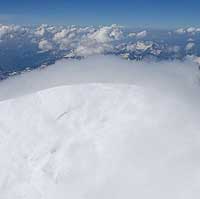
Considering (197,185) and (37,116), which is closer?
(197,185)

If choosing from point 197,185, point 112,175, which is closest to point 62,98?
point 112,175

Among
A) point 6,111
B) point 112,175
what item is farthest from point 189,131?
point 6,111

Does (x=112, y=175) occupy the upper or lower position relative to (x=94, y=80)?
lower

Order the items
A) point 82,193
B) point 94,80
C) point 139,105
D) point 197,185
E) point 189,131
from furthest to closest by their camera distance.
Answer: point 94,80
point 139,105
point 189,131
point 82,193
point 197,185

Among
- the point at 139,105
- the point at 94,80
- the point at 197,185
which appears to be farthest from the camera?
the point at 94,80

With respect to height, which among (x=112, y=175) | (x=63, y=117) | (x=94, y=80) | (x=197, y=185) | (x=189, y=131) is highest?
(x=94, y=80)

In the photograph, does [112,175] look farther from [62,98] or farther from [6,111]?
[6,111]
